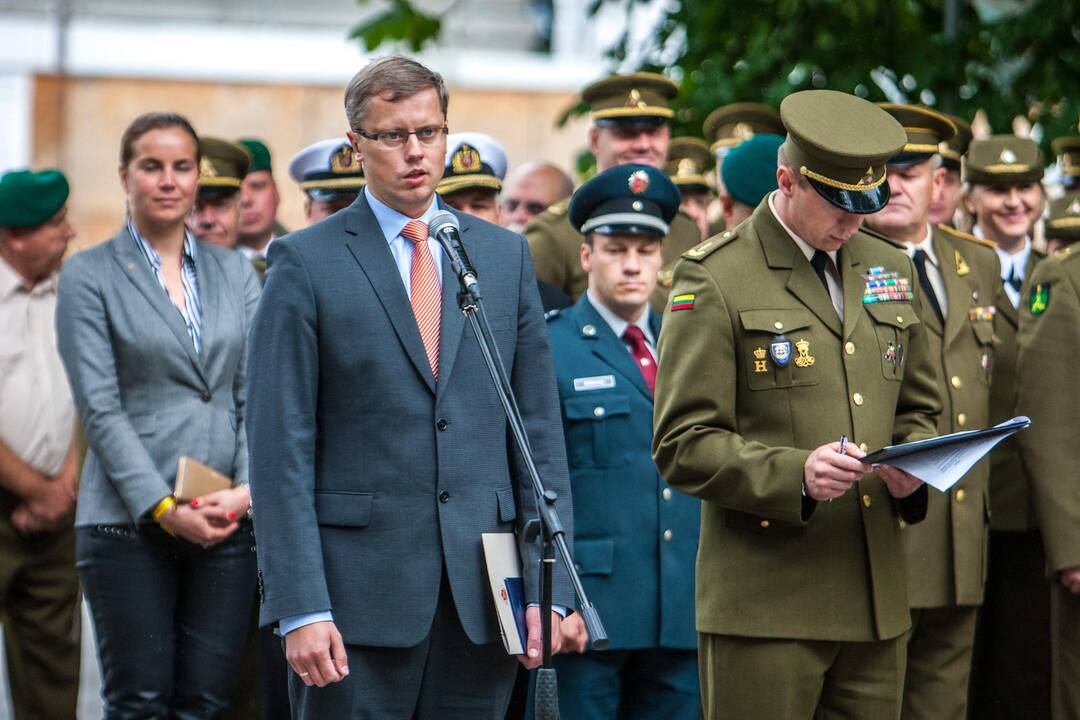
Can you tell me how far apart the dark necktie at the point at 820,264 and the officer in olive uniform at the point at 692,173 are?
111 inches

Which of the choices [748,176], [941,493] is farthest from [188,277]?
[941,493]

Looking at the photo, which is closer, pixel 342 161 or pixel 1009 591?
pixel 342 161

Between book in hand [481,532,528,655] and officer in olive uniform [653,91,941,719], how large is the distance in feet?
2.14

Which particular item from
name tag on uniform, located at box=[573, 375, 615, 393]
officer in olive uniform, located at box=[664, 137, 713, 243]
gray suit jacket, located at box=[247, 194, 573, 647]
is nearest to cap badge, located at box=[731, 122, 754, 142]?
officer in olive uniform, located at box=[664, 137, 713, 243]

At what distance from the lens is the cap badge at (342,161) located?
6.65 meters

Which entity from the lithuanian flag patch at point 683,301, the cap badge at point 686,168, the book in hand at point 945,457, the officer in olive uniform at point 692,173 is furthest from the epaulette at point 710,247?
the cap badge at point 686,168

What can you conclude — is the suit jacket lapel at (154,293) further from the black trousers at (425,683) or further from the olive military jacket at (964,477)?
the olive military jacket at (964,477)

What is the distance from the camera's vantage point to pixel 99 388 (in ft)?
18.5

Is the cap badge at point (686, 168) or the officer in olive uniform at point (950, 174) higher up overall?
the cap badge at point (686, 168)

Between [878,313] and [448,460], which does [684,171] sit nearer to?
[878,313]

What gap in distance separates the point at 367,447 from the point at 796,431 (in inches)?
47.3

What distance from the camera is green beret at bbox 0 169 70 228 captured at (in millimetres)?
6730

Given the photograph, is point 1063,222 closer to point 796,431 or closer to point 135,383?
point 796,431

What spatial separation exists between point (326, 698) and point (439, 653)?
28cm
